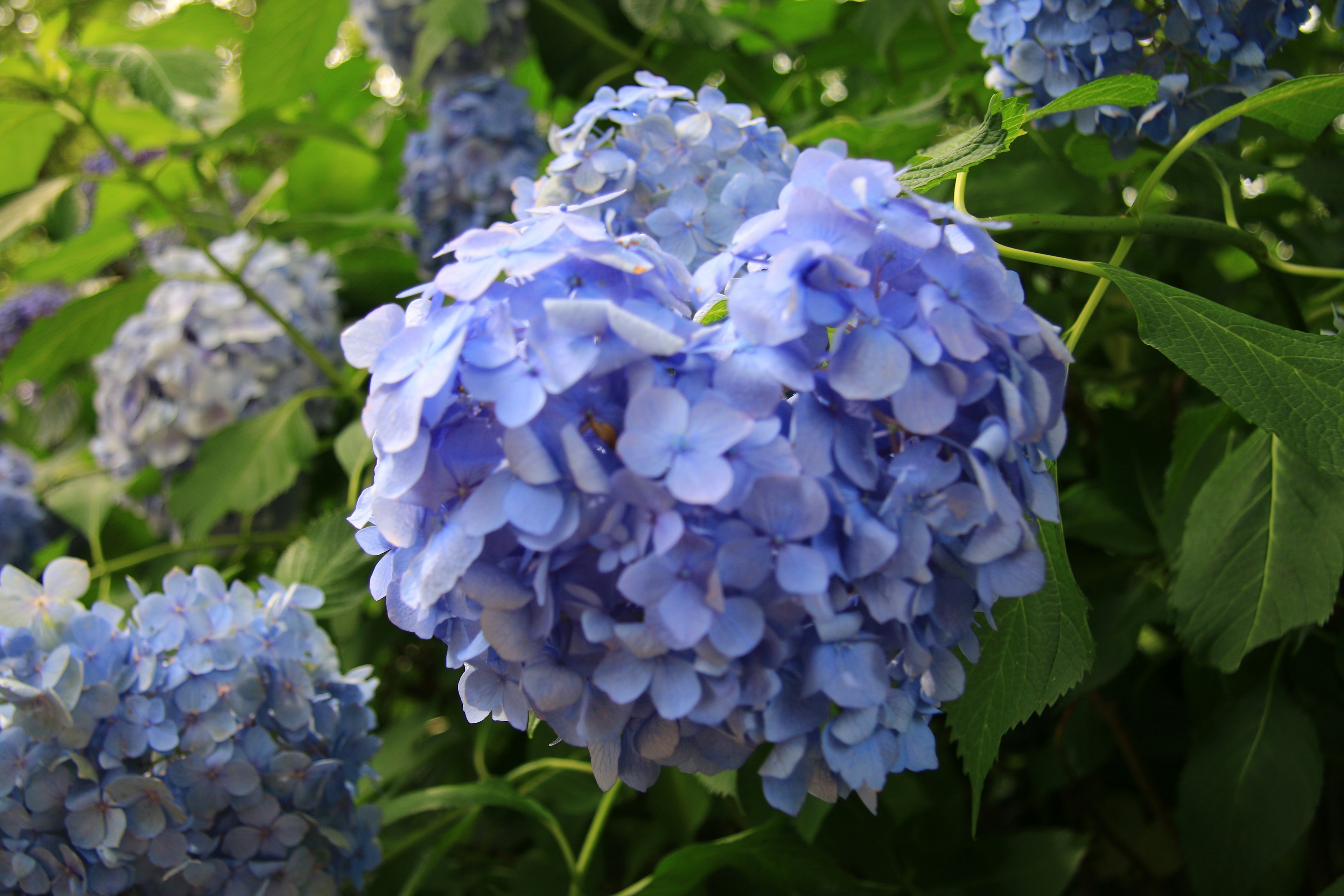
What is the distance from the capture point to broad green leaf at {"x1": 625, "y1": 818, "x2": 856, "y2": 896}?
2.32ft

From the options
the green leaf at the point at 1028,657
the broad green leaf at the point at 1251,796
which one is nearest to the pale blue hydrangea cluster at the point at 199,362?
the green leaf at the point at 1028,657

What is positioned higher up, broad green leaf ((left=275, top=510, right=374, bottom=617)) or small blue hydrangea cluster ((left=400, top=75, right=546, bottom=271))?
small blue hydrangea cluster ((left=400, top=75, right=546, bottom=271))

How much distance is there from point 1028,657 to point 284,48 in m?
0.99

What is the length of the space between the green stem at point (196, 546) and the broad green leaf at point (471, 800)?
366 millimetres

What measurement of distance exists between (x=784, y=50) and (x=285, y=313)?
0.72 metres

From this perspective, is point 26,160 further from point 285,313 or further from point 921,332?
point 921,332

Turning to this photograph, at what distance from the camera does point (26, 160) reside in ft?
3.64

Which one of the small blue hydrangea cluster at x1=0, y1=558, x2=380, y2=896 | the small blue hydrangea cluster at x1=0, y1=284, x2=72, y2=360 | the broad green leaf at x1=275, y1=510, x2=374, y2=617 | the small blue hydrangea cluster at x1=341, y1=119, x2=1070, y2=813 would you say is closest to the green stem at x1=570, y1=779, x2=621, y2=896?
the small blue hydrangea cluster at x1=0, y1=558, x2=380, y2=896

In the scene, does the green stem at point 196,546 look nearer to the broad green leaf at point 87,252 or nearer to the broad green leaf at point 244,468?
the broad green leaf at point 244,468

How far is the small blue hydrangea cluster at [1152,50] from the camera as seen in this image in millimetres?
658

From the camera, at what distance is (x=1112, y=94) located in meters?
0.52

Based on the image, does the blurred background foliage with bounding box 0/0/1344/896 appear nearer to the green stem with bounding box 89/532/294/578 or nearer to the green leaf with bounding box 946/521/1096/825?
the green stem with bounding box 89/532/294/578

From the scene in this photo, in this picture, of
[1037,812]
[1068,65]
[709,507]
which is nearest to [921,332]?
[709,507]

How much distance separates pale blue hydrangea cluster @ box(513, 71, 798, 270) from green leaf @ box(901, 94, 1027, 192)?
0.12 meters
